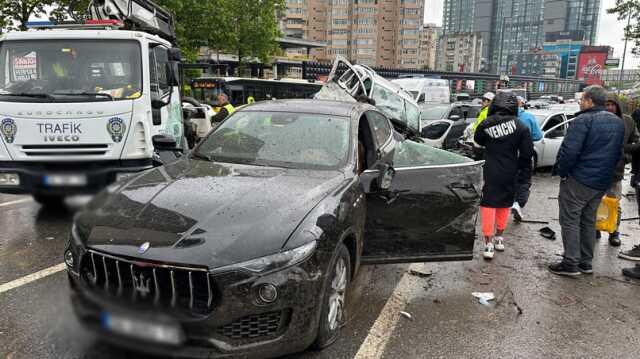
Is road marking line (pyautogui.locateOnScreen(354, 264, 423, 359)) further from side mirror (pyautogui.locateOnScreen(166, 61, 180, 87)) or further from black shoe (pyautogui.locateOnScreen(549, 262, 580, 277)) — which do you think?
side mirror (pyautogui.locateOnScreen(166, 61, 180, 87))

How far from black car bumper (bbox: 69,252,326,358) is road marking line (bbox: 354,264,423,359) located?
2.22ft

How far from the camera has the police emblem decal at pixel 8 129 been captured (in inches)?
219

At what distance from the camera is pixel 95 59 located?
20.1ft

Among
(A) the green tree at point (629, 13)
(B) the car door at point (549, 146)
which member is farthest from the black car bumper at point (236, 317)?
(A) the green tree at point (629, 13)

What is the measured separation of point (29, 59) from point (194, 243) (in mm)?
4955

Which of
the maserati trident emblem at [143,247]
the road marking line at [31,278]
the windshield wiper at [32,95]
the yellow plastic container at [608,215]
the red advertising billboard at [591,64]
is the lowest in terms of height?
the road marking line at [31,278]

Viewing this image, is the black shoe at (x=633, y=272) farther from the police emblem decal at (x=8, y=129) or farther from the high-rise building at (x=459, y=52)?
the high-rise building at (x=459, y=52)

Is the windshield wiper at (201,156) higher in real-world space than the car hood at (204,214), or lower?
higher

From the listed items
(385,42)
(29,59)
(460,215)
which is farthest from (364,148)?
(385,42)

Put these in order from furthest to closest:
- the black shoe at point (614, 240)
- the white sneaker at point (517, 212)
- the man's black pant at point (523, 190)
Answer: the white sneaker at point (517, 212)
the man's black pant at point (523, 190)
the black shoe at point (614, 240)

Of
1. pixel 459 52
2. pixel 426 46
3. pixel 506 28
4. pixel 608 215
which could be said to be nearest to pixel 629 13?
pixel 608 215

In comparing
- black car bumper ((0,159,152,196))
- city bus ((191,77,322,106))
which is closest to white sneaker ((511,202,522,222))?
black car bumper ((0,159,152,196))

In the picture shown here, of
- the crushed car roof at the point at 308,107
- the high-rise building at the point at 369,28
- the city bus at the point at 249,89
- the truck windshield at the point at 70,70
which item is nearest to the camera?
the crushed car roof at the point at 308,107

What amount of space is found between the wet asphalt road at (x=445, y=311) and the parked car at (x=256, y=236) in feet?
0.90
